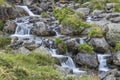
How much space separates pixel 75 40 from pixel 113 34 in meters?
2.65

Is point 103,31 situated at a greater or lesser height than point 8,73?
lesser

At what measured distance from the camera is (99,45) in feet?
61.8

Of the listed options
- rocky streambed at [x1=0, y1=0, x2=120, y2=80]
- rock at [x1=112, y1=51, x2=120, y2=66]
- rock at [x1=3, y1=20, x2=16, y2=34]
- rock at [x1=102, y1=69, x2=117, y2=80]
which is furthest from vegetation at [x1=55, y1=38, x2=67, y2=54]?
rock at [x1=3, y1=20, x2=16, y2=34]

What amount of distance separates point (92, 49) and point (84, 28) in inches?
177

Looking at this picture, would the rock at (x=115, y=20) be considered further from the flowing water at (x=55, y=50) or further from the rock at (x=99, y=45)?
the rock at (x=99, y=45)

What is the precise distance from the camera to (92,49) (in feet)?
59.5

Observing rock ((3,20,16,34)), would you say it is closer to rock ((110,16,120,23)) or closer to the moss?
the moss

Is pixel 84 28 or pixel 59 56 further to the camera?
pixel 84 28

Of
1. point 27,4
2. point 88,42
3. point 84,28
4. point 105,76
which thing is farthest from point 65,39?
point 27,4

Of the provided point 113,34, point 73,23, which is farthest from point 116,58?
point 73,23

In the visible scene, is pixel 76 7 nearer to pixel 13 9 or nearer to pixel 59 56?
pixel 13 9

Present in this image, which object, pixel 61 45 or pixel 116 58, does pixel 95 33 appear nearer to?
pixel 61 45

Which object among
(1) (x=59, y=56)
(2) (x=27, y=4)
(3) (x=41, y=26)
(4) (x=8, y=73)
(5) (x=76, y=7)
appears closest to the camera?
(4) (x=8, y=73)

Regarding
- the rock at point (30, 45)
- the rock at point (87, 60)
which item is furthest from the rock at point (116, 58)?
the rock at point (30, 45)
